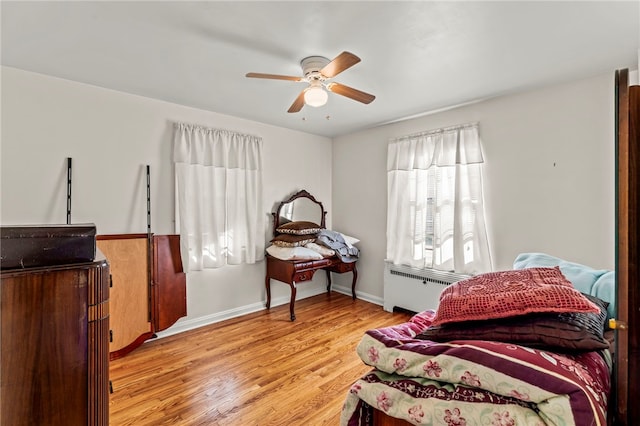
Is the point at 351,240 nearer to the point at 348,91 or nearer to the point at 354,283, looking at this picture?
the point at 354,283

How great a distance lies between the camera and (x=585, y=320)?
Result: 0.95 m

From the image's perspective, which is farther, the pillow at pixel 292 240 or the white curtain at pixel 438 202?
the pillow at pixel 292 240

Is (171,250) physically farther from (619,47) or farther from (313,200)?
(619,47)

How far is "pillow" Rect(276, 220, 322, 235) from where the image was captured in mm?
3707

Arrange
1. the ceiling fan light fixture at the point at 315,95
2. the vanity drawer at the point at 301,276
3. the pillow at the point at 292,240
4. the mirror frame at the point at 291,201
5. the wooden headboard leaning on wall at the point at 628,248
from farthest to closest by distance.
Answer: the mirror frame at the point at 291,201, the pillow at the point at 292,240, the vanity drawer at the point at 301,276, the ceiling fan light fixture at the point at 315,95, the wooden headboard leaning on wall at the point at 628,248

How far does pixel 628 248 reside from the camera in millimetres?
668

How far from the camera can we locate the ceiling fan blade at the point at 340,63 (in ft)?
5.49

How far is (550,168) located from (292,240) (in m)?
2.74

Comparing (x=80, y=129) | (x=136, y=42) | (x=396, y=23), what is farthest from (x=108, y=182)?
(x=396, y=23)

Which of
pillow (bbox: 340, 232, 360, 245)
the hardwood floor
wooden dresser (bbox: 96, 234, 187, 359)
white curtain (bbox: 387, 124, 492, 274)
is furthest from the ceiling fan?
pillow (bbox: 340, 232, 360, 245)

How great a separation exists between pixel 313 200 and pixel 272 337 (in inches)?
80.0

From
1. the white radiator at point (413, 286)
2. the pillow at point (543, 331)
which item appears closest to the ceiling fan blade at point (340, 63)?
the pillow at point (543, 331)

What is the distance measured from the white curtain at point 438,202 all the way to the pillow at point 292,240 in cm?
106

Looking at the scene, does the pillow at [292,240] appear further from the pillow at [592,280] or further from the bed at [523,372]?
the bed at [523,372]
